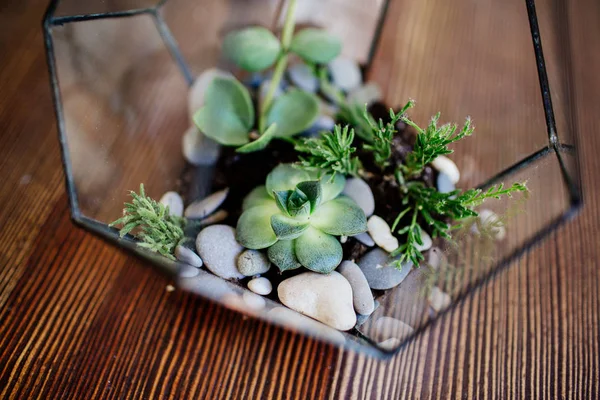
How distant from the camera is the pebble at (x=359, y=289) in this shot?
17.7 inches

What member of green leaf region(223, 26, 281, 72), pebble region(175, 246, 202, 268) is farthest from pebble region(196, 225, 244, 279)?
green leaf region(223, 26, 281, 72)

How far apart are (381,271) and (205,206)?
0.63 ft

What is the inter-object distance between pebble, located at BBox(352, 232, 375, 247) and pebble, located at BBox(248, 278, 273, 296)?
0.10 metres

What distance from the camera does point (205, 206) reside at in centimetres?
50

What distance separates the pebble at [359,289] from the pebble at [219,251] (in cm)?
10

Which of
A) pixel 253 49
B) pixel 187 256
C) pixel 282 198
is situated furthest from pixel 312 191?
pixel 253 49

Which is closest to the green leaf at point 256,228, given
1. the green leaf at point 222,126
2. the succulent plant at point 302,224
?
the succulent plant at point 302,224

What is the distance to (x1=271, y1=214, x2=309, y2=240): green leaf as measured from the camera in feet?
1.38

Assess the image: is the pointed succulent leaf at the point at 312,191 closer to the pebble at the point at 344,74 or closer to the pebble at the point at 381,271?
the pebble at the point at 381,271

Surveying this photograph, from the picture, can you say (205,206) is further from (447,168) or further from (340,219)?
(447,168)

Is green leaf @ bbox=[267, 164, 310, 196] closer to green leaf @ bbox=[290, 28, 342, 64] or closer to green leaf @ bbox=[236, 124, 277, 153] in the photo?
green leaf @ bbox=[236, 124, 277, 153]

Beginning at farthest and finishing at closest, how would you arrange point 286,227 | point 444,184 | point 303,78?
point 303,78 < point 444,184 < point 286,227

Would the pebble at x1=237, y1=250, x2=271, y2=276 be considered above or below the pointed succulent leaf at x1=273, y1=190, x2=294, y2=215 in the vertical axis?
below

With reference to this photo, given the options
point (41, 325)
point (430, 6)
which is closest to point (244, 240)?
point (41, 325)
